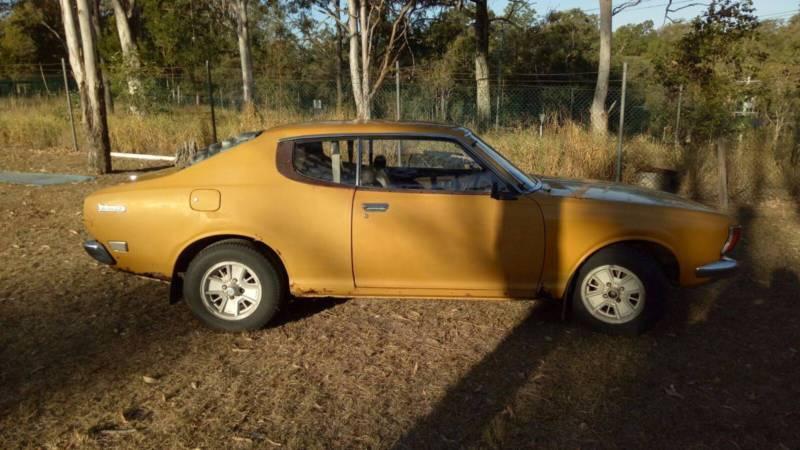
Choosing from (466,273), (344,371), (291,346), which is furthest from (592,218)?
(291,346)

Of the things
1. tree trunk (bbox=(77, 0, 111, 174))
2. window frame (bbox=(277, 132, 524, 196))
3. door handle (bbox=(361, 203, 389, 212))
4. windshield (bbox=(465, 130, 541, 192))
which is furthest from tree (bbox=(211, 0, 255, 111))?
door handle (bbox=(361, 203, 389, 212))

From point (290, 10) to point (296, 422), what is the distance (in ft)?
132

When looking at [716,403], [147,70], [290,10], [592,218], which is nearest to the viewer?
[716,403]

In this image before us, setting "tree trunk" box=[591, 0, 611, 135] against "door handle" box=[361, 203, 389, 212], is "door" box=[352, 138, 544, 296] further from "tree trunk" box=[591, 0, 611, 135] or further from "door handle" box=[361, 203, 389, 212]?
"tree trunk" box=[591, 0, 611, 135]

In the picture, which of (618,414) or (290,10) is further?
(290,10)

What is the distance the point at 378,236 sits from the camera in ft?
13.8

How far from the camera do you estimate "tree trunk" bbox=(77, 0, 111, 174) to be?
11.0 m

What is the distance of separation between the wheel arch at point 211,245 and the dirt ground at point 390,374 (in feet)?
1.37

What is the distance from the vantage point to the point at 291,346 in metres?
4.21

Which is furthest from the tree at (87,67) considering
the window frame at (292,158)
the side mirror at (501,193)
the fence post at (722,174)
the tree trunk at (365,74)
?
the fence post at (722,174)

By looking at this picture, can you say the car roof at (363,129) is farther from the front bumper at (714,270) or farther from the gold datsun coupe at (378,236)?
the front bumper at (714,270)

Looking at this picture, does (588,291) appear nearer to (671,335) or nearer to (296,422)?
(671,335)

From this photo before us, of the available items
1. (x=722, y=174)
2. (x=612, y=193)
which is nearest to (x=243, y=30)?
(x=722, y=174)

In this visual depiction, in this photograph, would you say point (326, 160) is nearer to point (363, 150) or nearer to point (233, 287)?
point (363, 150)
